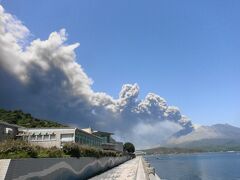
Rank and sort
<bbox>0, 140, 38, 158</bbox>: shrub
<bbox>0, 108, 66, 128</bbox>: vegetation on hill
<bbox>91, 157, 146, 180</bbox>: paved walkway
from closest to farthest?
<bbox>0, 140, 38, 158</bbox>: shrub → <bbox>91, 157, 146, 180</bbox>: paved walkway → <bbox>0, 108, 66, 128</bbox>: vegetation on hill

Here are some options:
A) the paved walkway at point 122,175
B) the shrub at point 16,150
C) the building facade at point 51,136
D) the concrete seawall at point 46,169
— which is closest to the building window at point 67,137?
the building facade at point 51,136

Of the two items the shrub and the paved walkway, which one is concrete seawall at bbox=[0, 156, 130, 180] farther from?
the paved walkway

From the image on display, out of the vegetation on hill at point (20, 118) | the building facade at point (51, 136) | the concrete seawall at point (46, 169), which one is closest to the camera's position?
the concrete seawall at point (46, 169)

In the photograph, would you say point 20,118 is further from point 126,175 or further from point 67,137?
point 126,175

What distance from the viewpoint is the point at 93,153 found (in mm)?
38219

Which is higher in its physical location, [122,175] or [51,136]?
[51,136]

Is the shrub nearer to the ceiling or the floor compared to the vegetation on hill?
nearer to the floor

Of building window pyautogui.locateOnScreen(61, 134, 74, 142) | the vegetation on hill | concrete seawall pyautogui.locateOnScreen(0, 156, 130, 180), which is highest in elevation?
the vegetation on hill

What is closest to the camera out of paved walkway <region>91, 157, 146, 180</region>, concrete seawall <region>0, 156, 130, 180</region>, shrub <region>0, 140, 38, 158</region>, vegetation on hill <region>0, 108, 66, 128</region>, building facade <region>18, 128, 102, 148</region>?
concrete seawall <region>0, 156, 130, 180</region>

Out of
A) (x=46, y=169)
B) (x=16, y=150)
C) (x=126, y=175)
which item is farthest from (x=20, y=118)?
(x=16, y=150)

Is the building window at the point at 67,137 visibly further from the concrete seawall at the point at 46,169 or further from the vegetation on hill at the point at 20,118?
the vegetation on hill at the point at 20,118

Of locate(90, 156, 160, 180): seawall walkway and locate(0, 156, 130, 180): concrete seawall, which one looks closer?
locate(0, 156, 130, 180): concrete seawall

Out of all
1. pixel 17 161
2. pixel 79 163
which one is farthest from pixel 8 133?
pixel 17 161

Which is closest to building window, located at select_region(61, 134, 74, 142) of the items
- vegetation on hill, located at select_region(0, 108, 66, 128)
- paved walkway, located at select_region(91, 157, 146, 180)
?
paved walkway, located at select_region(91, 157, 146, 180)
